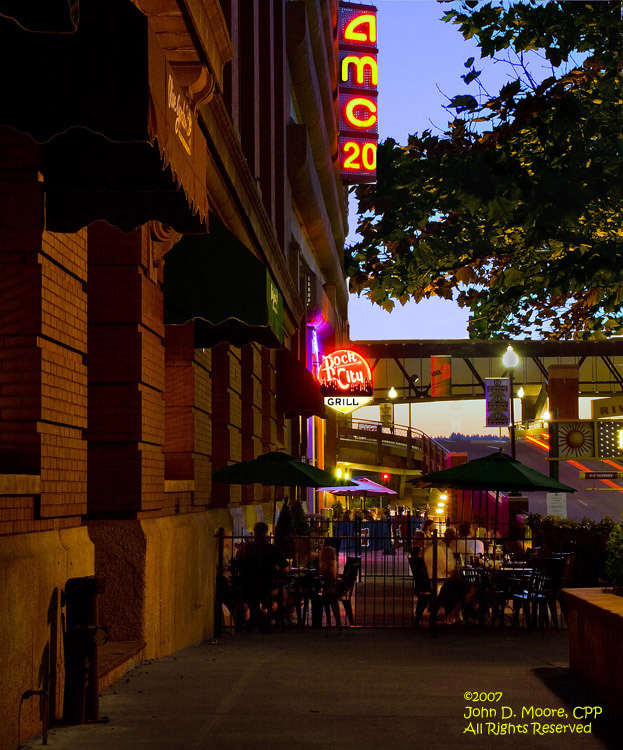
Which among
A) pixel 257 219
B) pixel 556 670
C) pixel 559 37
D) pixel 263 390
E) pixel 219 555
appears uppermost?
pixel 559 37

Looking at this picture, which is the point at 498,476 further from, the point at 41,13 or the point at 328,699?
the point at 41,13

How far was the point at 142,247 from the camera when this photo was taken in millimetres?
10406

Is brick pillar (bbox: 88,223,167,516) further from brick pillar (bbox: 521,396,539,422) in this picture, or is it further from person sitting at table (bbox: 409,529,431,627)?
brick pillar (bbox: 521,396,539,422)

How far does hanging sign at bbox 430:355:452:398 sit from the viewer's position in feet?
189

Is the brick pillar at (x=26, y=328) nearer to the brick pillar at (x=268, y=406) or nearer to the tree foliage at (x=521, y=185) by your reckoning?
the tree foliage at (x=521, y=185)

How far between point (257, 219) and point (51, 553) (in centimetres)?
1214

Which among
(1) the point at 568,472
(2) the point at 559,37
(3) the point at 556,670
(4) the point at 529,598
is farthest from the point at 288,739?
(1) the point at 568,472

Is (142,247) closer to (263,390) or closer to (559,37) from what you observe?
(559,37)

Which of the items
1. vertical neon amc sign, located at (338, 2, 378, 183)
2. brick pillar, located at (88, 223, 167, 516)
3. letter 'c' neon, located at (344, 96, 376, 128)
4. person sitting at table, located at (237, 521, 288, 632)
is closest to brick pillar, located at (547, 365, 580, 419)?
vertical neon amc sign, located at (338, 2, 378, 183)

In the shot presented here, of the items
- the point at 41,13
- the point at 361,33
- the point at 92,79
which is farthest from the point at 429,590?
the point at 361,33

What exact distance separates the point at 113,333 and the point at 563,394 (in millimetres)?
31006

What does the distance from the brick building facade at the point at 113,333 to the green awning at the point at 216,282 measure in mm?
42

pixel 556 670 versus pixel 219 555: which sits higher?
pixel 219 555

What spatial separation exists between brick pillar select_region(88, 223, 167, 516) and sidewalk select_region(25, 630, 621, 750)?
1.71 meters
